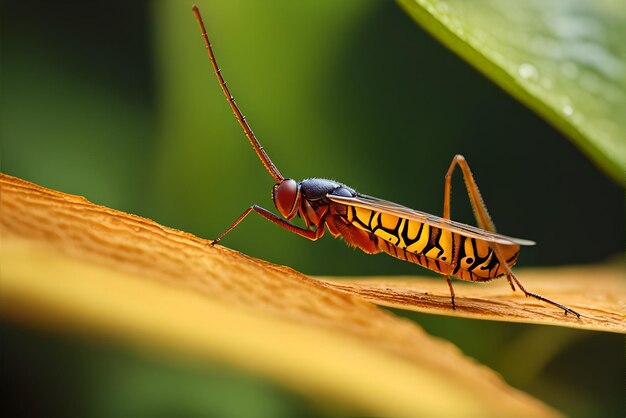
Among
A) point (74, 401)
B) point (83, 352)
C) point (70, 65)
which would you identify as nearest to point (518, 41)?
point (83, 352)

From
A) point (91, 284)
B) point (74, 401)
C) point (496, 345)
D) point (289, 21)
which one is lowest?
point (74, 401)

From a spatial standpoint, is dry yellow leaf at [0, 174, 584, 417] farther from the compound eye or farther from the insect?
the compound eye

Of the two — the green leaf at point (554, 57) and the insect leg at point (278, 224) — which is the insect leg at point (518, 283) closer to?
the green leaf at point (554, 57)

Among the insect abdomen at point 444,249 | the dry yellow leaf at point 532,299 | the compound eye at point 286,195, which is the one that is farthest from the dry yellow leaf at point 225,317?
the compound eye at point 286,195

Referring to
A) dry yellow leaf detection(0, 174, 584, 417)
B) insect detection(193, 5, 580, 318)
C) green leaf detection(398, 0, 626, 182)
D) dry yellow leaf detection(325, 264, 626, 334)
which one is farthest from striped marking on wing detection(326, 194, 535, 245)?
dry yellow leaf detection(0, 174, 584, 417)

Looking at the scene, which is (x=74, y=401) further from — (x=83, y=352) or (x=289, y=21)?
(x=289, y=21)

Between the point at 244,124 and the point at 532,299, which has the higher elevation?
the point at 244,124

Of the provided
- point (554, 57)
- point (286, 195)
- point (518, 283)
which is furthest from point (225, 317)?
point (286, 195)

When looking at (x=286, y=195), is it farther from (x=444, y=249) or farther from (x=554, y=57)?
(x=554, y=57)
